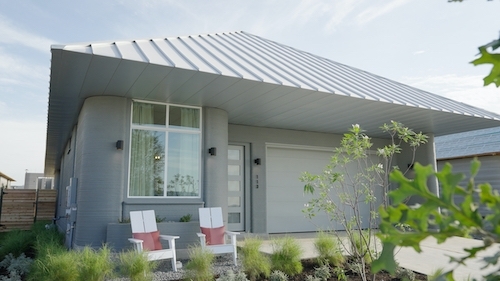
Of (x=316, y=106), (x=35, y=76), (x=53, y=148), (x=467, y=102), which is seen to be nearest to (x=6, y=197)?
(x=53, y=148)

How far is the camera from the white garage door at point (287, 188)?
9.34m

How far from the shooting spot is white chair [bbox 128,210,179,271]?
5.33m

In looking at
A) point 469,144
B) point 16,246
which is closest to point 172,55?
point 16,246

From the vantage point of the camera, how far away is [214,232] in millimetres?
6125

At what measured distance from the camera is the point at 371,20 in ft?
19.5

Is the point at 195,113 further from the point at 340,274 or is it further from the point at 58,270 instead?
the point at 340,274

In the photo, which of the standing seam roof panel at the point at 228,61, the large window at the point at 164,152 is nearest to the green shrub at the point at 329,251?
the standing seam roof panel at the point at 228,61

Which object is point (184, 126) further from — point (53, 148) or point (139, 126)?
point (53, 148)

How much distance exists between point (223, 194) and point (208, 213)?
970 millimetres

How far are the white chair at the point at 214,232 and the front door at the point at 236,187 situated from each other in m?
2.26

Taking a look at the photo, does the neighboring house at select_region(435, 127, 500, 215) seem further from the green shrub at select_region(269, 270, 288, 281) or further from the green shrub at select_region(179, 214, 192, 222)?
the green shrub at select_region(269, 270, 288, 281)

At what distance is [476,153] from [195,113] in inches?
434

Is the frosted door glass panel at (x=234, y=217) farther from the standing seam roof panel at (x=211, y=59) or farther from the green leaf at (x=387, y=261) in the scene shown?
the green leaf at (x=387, y=261)

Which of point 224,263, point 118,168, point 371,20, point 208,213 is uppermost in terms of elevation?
point 371,20
